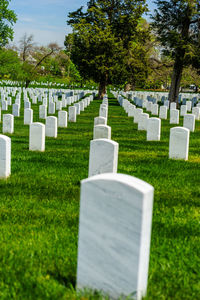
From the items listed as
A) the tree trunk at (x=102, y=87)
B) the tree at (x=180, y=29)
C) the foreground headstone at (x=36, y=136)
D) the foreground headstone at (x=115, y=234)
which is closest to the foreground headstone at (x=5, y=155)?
the foreground headstone at (x=36, y=136)

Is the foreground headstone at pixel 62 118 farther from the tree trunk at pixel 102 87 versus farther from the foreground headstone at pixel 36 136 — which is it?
the tree trunk at pixel 102 87

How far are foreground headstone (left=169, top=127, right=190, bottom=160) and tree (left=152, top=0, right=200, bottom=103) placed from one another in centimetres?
1915

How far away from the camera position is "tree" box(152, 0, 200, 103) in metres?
27.2

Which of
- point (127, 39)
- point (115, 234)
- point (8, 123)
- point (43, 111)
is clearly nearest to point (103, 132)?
point (8, 123)

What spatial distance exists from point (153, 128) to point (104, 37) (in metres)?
21.9

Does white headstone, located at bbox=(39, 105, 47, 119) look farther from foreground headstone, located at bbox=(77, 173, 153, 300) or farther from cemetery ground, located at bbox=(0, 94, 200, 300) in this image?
foreground headstone, located at bbox=(77, 173, 153, 300)

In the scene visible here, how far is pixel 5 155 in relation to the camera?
6750 millimetres

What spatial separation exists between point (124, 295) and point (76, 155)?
647 cm

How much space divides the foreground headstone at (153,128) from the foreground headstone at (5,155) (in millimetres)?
5769

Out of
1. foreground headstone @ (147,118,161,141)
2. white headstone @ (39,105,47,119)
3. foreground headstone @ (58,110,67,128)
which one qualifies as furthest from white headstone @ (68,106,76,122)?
foreground headstone @ (147,118,161,141)

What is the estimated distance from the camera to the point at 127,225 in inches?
108

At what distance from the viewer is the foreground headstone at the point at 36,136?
9516 mm

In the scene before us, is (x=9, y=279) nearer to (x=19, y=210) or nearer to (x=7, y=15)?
(x=19, y=210)

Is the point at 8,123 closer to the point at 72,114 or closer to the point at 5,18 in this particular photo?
the point at 72,114
